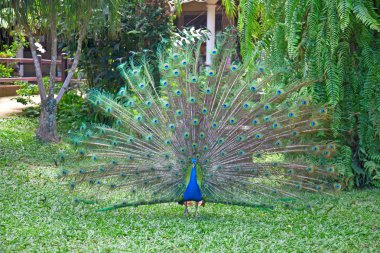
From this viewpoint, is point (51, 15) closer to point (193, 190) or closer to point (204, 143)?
point (204, 143)

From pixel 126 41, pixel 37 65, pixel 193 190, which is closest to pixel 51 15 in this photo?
pixel 37 65

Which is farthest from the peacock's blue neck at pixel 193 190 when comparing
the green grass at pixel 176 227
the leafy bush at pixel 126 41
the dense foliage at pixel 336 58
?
the leafy bush at pixel 126 41

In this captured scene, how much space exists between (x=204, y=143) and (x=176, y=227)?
1014 millimetres

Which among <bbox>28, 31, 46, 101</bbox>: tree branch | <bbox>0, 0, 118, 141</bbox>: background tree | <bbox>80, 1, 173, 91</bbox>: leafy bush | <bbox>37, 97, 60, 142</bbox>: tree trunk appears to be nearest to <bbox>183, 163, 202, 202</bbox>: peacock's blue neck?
<bbox>0, 0, 118, 141</bbox>: background tree

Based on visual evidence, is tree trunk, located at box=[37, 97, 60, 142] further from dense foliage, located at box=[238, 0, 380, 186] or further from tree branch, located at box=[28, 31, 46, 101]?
dense foliage, located at box=[238, 0, 380, 186]

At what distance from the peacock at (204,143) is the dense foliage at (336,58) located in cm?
78

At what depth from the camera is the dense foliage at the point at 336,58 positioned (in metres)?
7.96

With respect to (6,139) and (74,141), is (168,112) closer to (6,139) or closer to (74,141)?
(74,141)

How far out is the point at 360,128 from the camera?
9094 millimetres

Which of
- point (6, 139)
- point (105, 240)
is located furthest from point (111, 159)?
point (6, 139)

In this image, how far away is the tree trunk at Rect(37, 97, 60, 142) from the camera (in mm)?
12617

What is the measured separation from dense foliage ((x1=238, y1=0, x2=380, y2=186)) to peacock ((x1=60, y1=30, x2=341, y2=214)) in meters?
0.78

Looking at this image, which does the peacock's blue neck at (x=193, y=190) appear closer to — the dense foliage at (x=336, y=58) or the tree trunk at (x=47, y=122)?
the dense foliage at (x=336, y=58)

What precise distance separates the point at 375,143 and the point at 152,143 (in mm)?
3482
